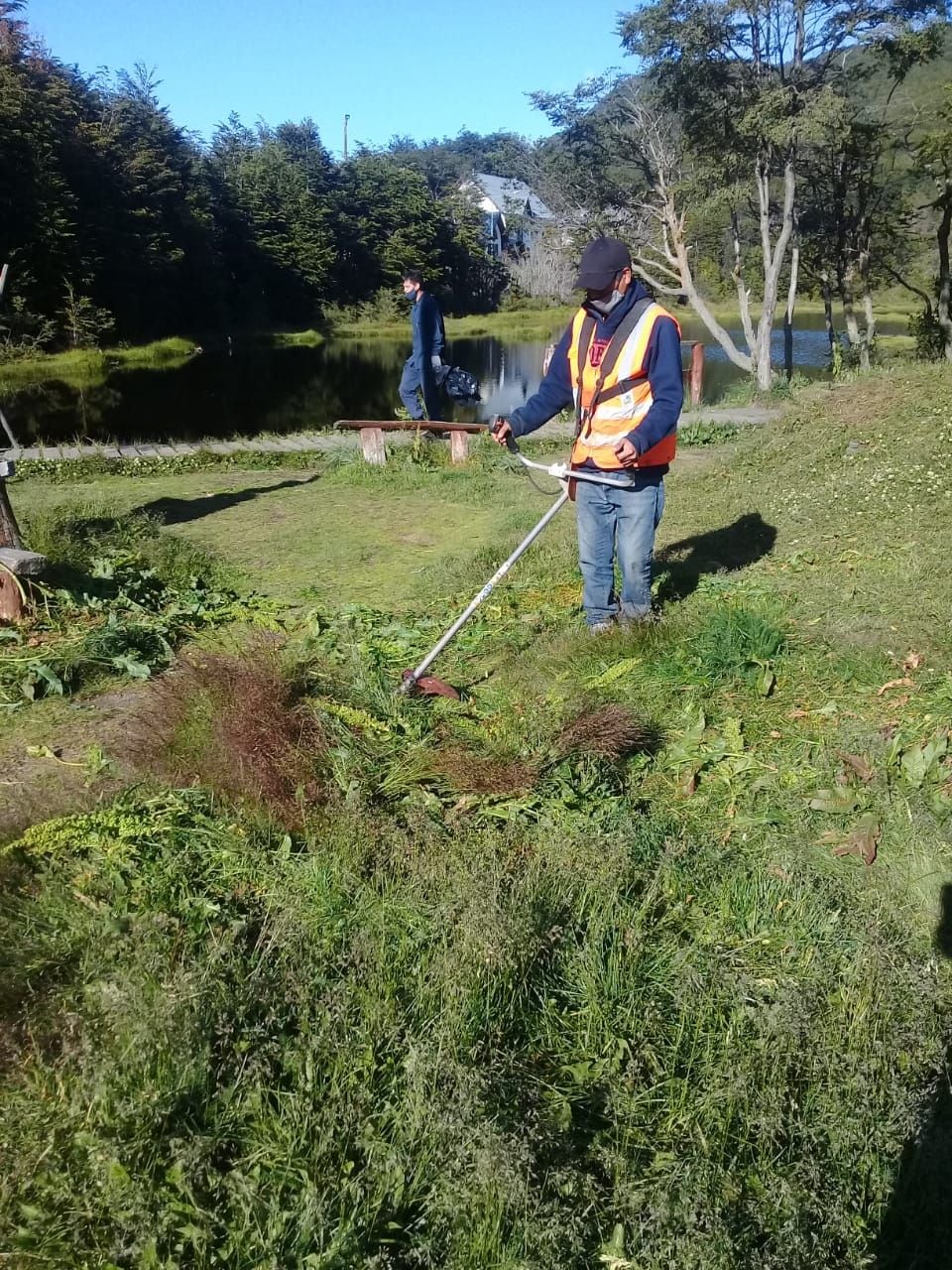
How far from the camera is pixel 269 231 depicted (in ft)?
173

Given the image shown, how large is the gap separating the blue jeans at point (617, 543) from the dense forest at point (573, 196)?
51.6 feet

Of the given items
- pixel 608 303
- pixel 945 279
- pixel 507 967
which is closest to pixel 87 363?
pixel 945 279

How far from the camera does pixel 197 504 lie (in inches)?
396

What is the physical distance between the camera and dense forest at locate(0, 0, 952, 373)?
19.1 metres

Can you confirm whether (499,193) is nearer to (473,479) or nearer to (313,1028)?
(473,479)

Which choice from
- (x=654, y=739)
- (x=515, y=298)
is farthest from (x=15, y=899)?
(x=515, y=298)

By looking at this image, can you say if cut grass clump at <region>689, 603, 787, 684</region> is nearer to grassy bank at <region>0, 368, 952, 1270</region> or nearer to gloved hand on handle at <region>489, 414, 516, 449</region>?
grassy bank at <region>0, 368, 952, 1270</region>

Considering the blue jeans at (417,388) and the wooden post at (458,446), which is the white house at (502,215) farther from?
the wooden post at (458,446)

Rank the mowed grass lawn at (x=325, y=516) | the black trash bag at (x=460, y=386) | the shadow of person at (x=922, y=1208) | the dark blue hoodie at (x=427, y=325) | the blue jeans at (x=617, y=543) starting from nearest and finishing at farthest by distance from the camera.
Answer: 1. the shadow of person at (x=922, y=1208)
2. the blue jeans at (x=617, y=543)
3. the mowed grass lawn at (x=325, y=516)
4. the black trash bag at (x=460, y=386)
5. the dark blue hoodie at (x=427, y=325)

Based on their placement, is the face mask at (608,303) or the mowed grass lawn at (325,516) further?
the mowed grass lawn at (325,516)

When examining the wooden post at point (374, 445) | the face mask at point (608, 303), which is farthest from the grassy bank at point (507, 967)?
the wooden post at point (374, 445)

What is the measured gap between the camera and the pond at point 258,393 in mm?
19953

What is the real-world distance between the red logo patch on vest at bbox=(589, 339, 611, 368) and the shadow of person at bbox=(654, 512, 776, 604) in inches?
66.2

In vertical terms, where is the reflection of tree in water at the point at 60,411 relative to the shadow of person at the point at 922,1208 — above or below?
above
